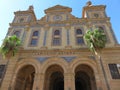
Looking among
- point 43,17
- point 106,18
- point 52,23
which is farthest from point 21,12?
point 106,18

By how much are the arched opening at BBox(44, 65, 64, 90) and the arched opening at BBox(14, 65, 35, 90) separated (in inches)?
121

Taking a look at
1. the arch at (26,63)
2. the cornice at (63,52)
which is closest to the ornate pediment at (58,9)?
the cornice at (63,52)

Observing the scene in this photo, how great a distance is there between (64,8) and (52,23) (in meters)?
5.01

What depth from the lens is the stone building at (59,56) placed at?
17.8m

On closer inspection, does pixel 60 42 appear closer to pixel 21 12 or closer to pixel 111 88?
pixel 111 88

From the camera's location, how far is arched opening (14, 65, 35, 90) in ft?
63.5

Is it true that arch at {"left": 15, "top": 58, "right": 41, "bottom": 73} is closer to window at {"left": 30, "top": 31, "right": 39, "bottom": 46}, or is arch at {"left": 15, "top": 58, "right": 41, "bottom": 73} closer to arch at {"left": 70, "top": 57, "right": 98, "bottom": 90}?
window at {"left": 30, "top": 31, "right": 39, "bottom": 46}

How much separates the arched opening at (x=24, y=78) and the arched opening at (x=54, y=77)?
121 inches

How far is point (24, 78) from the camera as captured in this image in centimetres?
2133

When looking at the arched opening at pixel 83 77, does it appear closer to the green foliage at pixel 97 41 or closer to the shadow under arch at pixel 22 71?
the green foliage at pixel 97 41

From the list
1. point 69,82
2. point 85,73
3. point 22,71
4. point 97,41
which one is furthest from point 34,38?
point 97,41

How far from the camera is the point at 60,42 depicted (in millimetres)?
22125

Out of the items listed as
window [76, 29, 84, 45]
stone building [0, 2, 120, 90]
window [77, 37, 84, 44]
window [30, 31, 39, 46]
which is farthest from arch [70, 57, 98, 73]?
window [30, 31, 39, 46]

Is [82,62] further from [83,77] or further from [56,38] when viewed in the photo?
[56,38]
